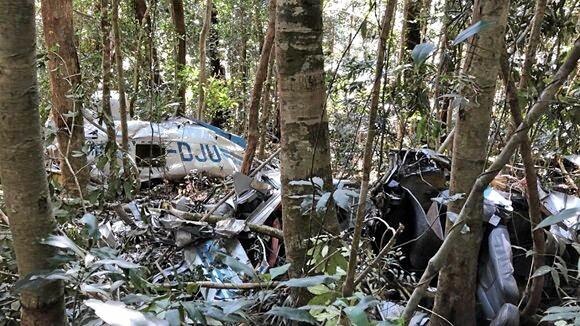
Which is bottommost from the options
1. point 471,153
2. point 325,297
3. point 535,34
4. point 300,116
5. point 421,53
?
point 325,297

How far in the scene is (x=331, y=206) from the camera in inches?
81.4

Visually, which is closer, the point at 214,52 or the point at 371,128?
the point at 371,128

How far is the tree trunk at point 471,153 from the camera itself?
7.18 ft

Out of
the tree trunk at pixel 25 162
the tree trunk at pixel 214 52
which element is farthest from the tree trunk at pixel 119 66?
the tree trunk at pixel 214 52

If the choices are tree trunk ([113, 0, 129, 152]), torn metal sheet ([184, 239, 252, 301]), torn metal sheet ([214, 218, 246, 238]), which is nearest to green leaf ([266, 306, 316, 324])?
torn metal sheet ([184, 239, 252, 301])

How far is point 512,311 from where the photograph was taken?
2.68 metres

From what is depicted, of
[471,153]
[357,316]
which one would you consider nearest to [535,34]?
[471,153]

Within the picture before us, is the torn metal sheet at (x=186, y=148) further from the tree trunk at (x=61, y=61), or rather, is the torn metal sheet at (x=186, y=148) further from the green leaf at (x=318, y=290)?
the green leaf at (x=318, y=290)

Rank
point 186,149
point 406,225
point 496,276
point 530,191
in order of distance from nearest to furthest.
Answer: point 530,191
point 496,276
point 406,225
point 186,149

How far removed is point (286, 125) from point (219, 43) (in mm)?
9587

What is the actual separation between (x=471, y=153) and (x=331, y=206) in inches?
28.8

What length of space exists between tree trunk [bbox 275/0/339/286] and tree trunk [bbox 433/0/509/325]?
0.62m

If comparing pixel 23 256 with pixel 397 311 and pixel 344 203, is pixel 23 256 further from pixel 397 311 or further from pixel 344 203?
pixel 397 311

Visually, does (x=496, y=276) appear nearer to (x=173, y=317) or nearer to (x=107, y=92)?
(x=173, y=317)
